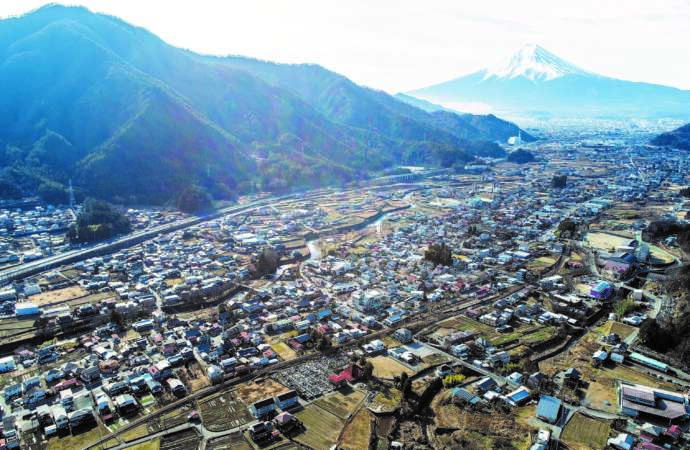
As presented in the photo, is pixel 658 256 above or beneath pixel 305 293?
above

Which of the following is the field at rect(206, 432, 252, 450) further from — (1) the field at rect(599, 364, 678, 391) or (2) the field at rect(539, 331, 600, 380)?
(1) the field at rect(599, 364, 678, 391)

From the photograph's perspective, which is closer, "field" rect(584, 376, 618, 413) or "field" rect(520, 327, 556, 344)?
"field" rect(584, 376, 618, 413)

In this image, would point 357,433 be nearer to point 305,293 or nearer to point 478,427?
point 478,427

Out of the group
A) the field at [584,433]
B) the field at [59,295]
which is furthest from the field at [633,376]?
the field at [59,295]

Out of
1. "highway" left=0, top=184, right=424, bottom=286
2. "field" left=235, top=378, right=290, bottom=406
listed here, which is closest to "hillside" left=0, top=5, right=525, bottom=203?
"highway" left=0, top=184, right=424, bottom=286

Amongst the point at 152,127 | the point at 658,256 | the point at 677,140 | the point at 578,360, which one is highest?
the point at 152,127

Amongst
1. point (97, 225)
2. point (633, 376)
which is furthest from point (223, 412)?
point (97, 225)

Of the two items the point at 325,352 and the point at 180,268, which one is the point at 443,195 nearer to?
the point at 180,268

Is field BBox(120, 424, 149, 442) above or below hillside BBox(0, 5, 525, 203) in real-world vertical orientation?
below
